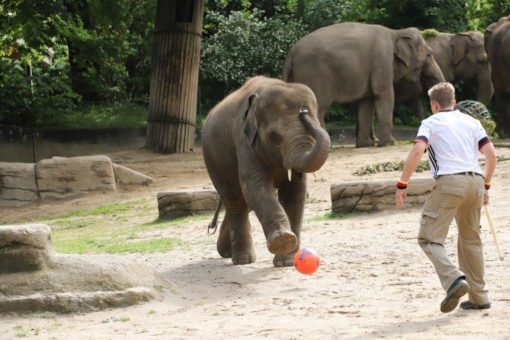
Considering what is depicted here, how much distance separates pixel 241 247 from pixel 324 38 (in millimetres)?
12746

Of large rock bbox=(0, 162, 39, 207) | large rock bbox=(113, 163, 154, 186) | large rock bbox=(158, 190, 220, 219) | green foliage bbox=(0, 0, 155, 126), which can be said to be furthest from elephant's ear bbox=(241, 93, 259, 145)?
green foliage bbox=(0, 0, 155, 126)

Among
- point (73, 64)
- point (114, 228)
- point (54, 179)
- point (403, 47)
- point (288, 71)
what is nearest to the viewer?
point (114, 228)

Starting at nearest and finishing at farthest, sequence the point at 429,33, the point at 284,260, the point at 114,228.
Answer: the point at 284,260
the point at 114,228
the point at 429,33

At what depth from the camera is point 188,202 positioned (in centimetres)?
1496

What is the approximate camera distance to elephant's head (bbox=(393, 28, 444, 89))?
23891 millimetres

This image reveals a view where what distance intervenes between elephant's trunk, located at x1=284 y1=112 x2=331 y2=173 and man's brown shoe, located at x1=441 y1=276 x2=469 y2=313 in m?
2.39

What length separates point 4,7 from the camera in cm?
2334

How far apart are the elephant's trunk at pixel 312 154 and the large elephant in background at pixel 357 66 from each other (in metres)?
12.4

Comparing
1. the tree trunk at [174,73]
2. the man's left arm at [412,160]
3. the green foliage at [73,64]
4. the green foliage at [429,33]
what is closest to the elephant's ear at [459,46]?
the green foliage at [429,33]

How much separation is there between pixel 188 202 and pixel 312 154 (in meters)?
5.81

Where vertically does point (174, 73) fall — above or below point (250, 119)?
below

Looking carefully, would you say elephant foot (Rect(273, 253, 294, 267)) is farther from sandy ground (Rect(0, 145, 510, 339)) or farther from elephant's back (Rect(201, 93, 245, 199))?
elephant's back (Rect(201, 93, 245, 199))

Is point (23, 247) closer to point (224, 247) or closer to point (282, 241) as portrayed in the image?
point (282, 241)

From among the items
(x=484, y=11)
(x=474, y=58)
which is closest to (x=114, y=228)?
(x=474, y=58)
